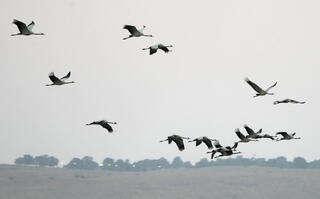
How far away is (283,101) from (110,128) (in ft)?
27.9

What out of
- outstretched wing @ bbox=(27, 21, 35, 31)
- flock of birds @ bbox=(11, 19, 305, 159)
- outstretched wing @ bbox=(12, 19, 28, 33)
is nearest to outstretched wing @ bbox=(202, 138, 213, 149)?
flock of birds @ bbox=(11, 19, 305, 159)

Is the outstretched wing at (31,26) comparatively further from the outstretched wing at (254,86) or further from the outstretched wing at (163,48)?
the outstretched wing at (254,86)

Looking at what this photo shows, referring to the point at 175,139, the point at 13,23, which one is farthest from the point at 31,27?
the point at 175,139

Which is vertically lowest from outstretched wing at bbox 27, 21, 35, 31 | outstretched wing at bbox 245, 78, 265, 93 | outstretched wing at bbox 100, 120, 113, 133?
outstretched wing at bbox 100, 120, 113, 133

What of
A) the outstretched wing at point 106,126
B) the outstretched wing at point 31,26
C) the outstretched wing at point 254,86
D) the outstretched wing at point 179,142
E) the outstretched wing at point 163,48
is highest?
the outstretched wing at point 31,26

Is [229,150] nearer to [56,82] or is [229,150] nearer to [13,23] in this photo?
[56,82]

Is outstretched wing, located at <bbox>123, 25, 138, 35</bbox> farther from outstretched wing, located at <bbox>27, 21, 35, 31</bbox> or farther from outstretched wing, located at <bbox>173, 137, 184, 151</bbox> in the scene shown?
outstretched wing, located at <bbox>173, 137, 184, 151</bbox>

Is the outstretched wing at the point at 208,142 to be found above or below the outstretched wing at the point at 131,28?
below

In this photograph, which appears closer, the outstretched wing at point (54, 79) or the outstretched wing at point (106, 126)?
the outstretched wing at point (106, 126)

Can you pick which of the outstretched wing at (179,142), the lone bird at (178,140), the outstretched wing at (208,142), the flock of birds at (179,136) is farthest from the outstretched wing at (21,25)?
the outstretched wing at (208,142)

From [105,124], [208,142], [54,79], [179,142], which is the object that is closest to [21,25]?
[54,79]

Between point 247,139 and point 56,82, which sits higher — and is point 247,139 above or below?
below

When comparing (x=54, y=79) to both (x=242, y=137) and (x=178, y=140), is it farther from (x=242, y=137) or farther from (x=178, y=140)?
(x=242, y=137)

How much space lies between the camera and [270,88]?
38.7 m
